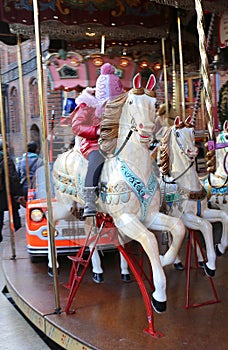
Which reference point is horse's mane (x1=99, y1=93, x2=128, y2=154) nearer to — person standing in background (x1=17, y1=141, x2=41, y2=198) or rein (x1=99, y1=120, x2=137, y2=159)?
rein (x1=99, y1=120, x2=137, y2=159)

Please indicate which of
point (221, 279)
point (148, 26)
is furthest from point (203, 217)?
point (148, 26)

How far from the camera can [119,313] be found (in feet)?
9.77

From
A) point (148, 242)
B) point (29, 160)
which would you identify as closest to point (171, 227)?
point (148, 242)

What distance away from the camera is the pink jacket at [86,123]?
3049 mm

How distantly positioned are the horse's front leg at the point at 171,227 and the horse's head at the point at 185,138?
63cm

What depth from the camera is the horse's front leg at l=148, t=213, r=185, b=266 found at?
271cm

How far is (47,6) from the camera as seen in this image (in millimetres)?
5414

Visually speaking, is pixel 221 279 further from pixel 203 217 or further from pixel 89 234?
pixel 89 234

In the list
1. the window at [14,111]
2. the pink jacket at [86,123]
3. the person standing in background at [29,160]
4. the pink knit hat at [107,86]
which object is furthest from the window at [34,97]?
the pink knit hat at [107,86]

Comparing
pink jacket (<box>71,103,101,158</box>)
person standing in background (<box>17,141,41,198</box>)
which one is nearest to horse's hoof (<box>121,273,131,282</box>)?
pink jacket (<box>71,103,101,158</box>)

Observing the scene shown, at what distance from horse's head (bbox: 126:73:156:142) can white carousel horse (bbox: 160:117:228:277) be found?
0.65 m

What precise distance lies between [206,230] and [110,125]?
1028 millimetres

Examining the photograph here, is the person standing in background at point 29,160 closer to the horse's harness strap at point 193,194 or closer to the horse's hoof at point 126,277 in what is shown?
the horse's hoof at point 126,277

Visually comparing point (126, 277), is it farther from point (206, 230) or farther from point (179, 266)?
point (206, 230)
